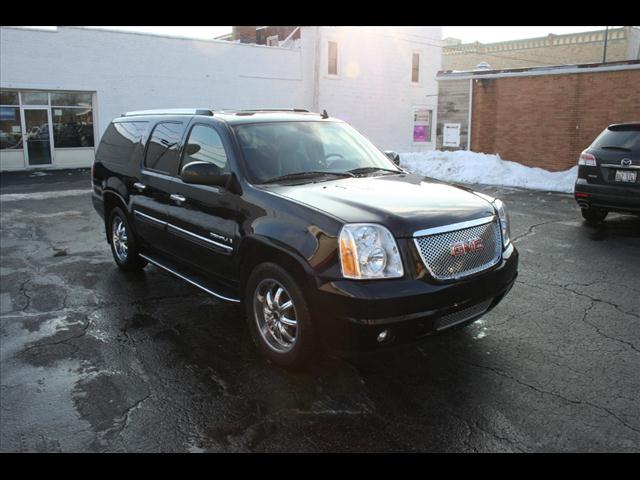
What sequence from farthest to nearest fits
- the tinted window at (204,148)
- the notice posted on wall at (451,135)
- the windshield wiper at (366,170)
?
the notice posted on wall at (451,135)
the windshield wiper at (366,170)
the tinted window at (204,148)

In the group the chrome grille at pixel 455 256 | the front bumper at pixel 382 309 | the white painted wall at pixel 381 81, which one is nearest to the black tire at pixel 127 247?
the front bumper at pixel 382 309

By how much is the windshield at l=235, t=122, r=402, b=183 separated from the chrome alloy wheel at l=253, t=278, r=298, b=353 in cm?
89

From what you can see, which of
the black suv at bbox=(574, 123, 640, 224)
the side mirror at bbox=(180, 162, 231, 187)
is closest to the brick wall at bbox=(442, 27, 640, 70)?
the black suv at bbox=(574, 123, 640, 224)

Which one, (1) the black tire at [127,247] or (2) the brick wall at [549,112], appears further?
(2) the brick wall at [549,112]

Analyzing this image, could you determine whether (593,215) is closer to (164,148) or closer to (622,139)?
(622,139)

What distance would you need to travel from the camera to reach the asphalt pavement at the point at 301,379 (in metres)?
3.10

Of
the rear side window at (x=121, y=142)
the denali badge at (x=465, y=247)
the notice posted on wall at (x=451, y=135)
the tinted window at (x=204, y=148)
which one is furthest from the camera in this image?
the notice posted on wall at (x=451, y=135)

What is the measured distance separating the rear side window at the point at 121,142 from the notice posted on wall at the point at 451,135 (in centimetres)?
1513

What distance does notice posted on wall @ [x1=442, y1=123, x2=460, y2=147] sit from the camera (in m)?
19.8

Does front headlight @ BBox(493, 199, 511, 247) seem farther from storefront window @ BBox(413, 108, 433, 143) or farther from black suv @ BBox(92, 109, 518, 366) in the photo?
storefront window @ BBox(413, 108, 433, 143)

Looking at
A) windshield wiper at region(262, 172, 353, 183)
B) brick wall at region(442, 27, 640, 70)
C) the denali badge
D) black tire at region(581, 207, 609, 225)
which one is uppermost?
brick wall at region(442, 27, 640, 70)

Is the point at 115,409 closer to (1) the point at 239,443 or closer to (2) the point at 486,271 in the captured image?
(1) the point at 239,443

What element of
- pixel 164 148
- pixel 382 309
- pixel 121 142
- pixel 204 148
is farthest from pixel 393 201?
pixel 121 142

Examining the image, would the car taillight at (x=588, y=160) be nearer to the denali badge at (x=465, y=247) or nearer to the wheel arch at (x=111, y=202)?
the denali badge at (x=465, y=247)
